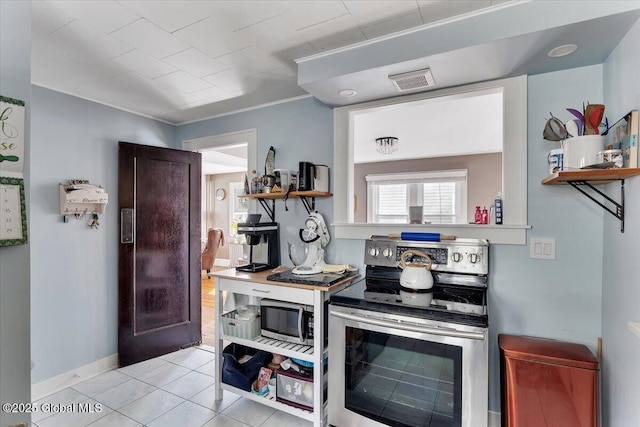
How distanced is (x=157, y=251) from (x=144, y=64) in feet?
5.36

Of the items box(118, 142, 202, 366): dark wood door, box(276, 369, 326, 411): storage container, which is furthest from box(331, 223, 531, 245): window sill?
box(118, 142, 202, 366): dark wood door

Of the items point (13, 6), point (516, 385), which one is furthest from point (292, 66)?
point (516, 385)

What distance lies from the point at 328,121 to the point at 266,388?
1.98 metres

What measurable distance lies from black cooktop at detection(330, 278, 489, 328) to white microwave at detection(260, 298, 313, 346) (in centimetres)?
33

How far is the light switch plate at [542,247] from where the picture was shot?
5.93 feet

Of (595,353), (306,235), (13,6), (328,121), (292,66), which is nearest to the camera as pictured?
(13,6)

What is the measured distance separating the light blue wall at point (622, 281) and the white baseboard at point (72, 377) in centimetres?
345

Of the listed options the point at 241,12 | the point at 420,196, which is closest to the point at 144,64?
the point at 241,12

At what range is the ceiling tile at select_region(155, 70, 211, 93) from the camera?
7.35ft

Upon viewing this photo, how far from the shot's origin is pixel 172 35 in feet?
5.73

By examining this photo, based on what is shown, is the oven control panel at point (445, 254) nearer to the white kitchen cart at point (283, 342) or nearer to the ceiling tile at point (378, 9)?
the white kitchen cart at point (283, 342)

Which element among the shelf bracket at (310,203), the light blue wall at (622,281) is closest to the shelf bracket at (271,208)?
the shelf bracket at (310,203)

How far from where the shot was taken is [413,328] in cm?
152

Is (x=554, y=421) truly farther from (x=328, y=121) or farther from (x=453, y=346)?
(x=328, y=121)
